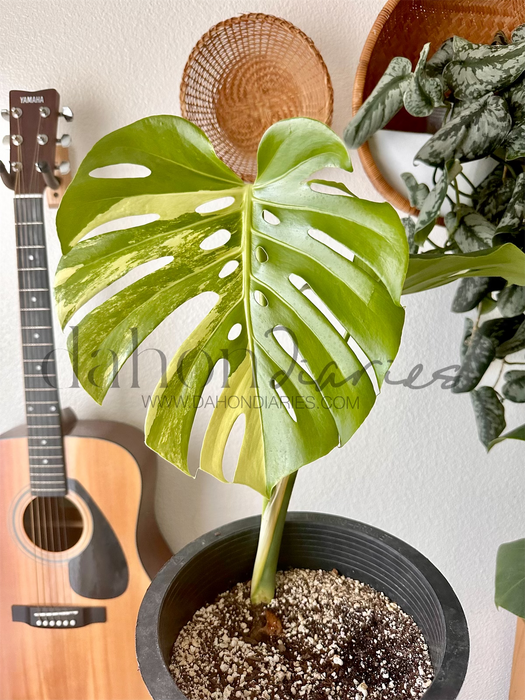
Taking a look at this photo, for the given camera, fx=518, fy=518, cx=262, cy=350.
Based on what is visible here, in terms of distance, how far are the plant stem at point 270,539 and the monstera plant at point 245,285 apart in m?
0.18

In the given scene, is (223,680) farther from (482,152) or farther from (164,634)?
(482,152)

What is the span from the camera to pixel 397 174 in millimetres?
1085

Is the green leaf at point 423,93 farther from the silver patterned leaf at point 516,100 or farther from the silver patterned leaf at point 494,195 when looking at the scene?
the silver patterned leaf at point 494,195

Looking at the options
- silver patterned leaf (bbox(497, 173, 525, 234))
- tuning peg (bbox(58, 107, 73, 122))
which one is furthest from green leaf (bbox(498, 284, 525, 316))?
tuning peg (bbox(58, 107, 73, 122))

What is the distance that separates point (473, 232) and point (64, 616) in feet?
3.64

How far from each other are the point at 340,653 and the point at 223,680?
170 millimetres

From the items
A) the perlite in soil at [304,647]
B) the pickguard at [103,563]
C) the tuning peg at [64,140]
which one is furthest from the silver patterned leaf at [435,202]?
the pickguard at [103,563]

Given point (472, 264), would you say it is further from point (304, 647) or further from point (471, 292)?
point (304, 647)

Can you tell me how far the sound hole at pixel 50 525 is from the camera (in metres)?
1.12

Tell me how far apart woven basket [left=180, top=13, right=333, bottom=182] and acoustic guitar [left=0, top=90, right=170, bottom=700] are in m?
0.29

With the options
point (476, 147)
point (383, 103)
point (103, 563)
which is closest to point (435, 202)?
point (476, 147)

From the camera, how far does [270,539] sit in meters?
0.74

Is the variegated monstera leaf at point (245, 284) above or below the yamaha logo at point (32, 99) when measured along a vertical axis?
below

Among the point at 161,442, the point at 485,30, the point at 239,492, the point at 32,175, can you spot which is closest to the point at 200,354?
the point at 161,442
